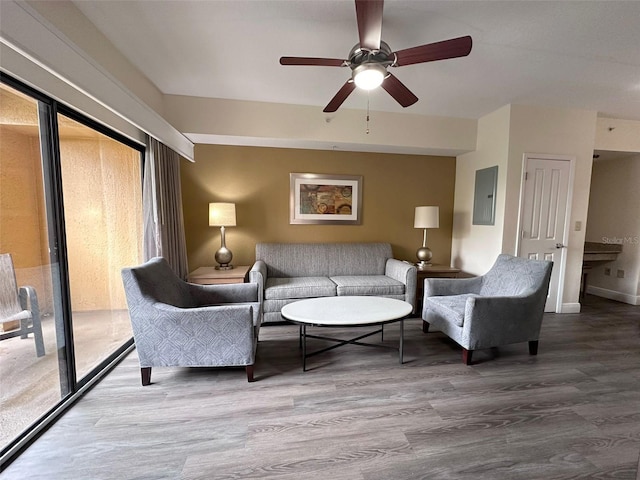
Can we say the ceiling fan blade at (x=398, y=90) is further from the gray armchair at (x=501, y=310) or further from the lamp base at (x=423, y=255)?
the lamp base at (x=423, y=255)

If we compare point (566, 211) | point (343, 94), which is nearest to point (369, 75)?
point (343, 94)

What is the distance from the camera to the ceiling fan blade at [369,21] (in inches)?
54.7

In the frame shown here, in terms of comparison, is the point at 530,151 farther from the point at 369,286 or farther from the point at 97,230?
the point at 97,230

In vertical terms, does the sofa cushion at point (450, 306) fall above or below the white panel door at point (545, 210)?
below

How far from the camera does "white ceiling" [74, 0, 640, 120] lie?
1767 mm

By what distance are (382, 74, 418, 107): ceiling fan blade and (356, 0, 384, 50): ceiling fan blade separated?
0.35 meters

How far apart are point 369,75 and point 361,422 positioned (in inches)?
85.0

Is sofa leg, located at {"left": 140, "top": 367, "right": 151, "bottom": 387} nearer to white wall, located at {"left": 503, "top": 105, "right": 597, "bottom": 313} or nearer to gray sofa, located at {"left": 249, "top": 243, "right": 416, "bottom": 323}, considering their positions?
gray sofa, located at {"left": 249, "top": 243, "right": 416, "bottom": 323}

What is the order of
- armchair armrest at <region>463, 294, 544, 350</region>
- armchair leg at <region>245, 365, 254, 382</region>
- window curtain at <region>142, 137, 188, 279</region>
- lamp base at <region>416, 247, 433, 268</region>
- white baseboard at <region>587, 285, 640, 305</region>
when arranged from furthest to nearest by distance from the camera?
white baseboard at <region>587, 285, 640, 305</region>
lamp base at <region>416, 247, 433, 268</region>
window curtain at <region>142, 137, 188, 279</region>
armchair armrest at <region>463, 294, 544, 350</region>
armchair leg at <region>245, 365, 254, 382</region>

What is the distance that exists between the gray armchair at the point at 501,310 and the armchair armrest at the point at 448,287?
103 millimetres

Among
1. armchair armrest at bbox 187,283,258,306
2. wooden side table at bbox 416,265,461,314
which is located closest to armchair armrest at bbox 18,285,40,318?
armchair armrest at bbox 187,283,258,306

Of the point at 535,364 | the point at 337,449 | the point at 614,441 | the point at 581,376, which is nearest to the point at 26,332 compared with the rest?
the point at 337,449

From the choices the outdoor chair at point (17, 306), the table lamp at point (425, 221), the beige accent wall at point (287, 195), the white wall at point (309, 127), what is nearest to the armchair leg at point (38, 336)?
the outdoor chair at point (17, 306)

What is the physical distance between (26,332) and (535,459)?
3.00 meters
